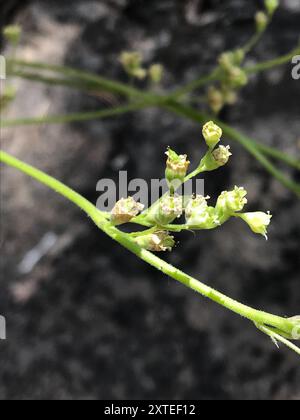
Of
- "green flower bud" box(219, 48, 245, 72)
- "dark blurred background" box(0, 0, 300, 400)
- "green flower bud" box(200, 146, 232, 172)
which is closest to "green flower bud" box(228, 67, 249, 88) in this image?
"green flower bud" box(219, 48, 245, 72)

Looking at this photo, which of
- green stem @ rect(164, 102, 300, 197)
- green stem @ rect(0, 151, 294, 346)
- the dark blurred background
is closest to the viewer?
green stem @ rect(0, 151, 294, 346)

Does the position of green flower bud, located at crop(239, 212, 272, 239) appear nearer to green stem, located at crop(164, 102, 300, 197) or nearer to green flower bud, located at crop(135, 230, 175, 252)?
green flower bud, located at crop(135, 230, 175, 252)

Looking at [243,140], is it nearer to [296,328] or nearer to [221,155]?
[221,155]

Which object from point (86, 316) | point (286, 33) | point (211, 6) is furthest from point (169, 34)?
point (86, 316)

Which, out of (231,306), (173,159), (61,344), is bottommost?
(231,306)

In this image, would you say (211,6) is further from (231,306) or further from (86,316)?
(231,306)

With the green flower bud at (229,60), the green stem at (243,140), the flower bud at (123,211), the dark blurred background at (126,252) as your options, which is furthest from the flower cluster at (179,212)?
the dark blurred background at (126,252)
